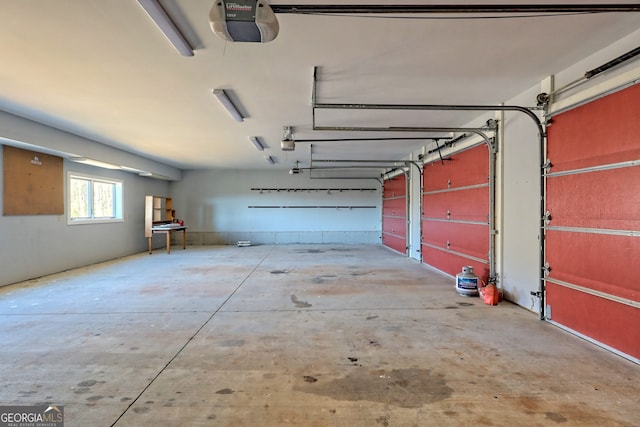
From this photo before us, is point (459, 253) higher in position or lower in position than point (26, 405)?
higher

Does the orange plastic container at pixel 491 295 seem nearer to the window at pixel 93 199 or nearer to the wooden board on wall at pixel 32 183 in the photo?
the wooden board on wall at pixel 32 183

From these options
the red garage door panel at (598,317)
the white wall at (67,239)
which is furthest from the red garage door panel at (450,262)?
the white wall at (67,239)

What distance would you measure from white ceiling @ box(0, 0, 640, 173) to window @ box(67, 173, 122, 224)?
7.33 feet

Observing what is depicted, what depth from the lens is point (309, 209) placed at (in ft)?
35.6

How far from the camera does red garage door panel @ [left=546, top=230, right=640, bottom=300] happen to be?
2457mm

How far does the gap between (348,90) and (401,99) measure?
0.79 meters

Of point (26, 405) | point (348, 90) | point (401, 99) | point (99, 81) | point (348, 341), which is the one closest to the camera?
point (26, 405)

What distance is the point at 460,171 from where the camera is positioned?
5176mm

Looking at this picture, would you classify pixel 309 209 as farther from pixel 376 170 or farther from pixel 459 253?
pixel 459 253

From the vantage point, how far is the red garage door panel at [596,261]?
2.46m

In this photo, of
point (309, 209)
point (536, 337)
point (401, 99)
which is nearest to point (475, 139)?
point (401, 99)

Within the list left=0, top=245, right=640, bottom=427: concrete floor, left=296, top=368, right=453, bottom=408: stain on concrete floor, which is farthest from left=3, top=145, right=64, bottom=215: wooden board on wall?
left=296, top=368, right=453, bottom=408: stain on concrete floor

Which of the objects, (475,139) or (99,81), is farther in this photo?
(475,139)

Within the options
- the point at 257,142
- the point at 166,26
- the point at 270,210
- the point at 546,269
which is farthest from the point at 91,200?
the point at 546,269
